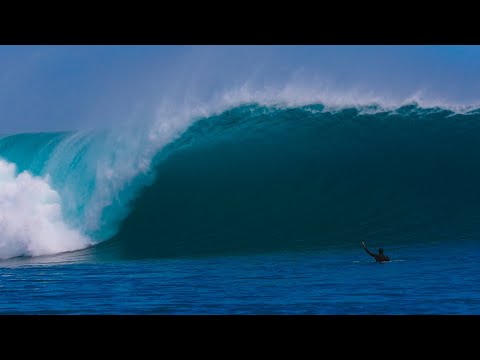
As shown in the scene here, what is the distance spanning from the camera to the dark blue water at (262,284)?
6.59 meters

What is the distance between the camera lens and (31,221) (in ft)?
42.9

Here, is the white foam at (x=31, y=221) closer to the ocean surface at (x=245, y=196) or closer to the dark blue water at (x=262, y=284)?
the ocean surface at (x=245, y=196)

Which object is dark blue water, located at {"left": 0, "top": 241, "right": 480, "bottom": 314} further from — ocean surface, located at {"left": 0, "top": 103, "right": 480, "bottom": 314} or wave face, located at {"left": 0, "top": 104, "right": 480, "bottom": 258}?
wave face, located at {"left": 0, "top": 104, "right": 480, "bottom": 258}

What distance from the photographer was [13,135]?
15.9 m

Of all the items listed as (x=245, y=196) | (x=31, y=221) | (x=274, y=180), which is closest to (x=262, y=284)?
(x=245, y=196)

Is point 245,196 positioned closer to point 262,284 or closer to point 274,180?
point 274,180

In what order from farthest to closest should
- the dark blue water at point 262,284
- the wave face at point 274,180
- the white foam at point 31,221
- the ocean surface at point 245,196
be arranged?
the white foam at point 31,221 < the wave face at point 274,180 < the ocean surface at point 245,196 < the dark blue water at point 262,284

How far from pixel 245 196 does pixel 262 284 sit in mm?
4690

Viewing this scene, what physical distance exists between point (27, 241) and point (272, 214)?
14.2 ft

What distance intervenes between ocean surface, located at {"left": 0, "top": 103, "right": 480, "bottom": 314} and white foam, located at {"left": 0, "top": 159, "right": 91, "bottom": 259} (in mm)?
26

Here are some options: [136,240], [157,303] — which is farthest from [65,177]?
[157,303]

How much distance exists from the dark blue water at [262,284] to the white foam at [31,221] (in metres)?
1.83

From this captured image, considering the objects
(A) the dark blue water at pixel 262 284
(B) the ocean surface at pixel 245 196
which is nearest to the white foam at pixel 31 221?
(B) the ocean surface at pixel 245 196
